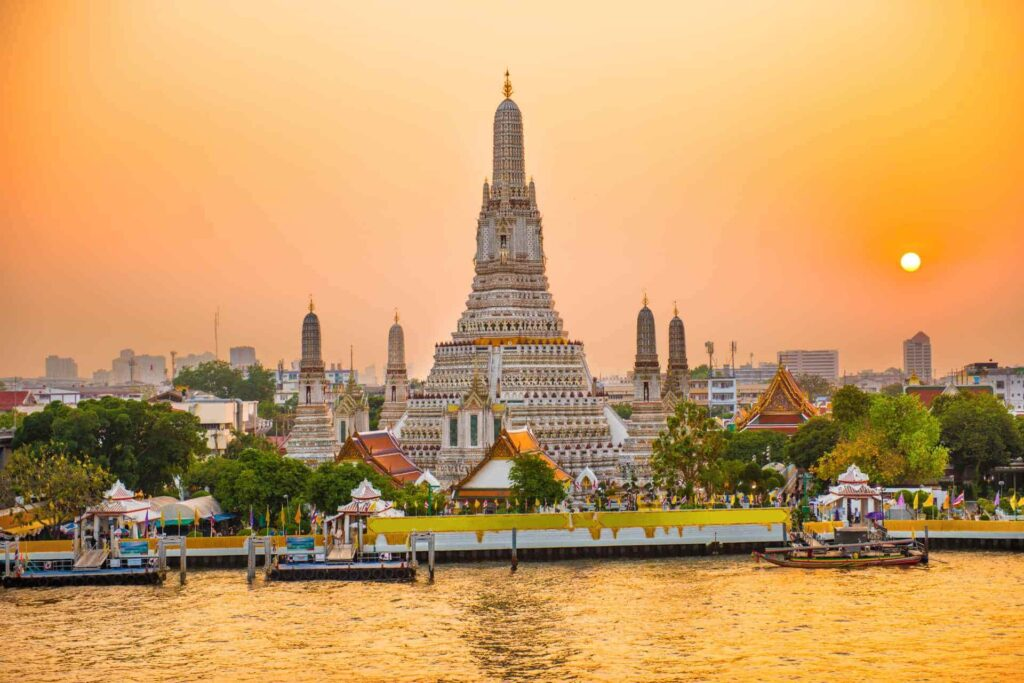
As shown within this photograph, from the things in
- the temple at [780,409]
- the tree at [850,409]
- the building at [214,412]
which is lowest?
the tree at [850,409]

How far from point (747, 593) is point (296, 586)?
18125 millimetres

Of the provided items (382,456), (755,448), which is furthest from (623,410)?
(382,456)

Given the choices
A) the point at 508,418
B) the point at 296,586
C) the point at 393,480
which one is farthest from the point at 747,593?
the point at 508,418

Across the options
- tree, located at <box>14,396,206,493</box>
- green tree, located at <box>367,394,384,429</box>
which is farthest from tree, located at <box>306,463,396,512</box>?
green tree, located at <box>367,394,384,429</box>

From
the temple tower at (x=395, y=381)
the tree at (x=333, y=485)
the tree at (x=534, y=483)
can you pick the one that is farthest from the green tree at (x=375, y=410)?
the tree at (x=534, y=483)

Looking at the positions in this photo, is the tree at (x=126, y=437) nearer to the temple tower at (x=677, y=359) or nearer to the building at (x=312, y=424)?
the building at (x=312, y=424)

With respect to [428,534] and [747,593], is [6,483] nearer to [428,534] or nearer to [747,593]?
[428,534]

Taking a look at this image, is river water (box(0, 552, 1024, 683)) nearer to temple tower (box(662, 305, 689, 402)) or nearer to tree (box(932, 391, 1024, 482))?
tree (box(932, 391, 1024, 482))

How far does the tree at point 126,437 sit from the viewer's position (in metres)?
89.5

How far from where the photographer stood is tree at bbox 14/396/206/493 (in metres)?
89.5

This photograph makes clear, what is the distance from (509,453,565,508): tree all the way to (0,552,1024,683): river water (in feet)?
25.9

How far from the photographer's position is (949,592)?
67.6 metres

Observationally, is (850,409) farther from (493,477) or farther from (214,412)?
(214,412)

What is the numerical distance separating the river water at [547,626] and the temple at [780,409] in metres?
45.0
